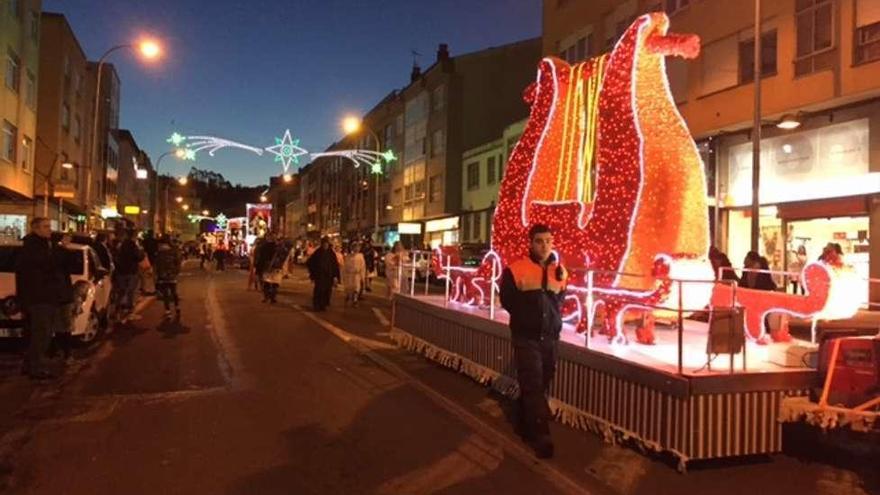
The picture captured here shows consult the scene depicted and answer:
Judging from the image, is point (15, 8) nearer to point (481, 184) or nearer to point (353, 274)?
point (353, 274)

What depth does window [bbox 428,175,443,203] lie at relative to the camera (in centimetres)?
4591

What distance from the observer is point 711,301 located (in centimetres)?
736

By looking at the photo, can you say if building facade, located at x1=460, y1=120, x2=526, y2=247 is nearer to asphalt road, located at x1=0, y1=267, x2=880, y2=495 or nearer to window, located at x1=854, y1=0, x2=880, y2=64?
window, located at x1=854, y1=0, x2=880, y2=64

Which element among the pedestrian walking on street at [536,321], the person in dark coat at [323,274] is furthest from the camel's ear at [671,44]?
the person in dark coat at [323,274]

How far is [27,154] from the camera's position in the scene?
31781mm

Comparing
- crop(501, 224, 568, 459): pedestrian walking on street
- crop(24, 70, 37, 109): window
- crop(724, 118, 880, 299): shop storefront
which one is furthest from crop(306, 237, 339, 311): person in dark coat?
crop(24, 70, 37, 109): window

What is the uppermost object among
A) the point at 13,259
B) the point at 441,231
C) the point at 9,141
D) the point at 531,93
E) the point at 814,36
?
the point at 814,36

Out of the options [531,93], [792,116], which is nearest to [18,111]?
[531,93]

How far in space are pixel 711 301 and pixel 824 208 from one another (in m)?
12.9

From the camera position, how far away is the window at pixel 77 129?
40.8m

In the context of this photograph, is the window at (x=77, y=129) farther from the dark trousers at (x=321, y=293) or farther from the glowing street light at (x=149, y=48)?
the dark trousers at (x=321, y=293)

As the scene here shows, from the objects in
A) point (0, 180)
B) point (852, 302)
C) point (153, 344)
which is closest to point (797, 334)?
point (852, 302)

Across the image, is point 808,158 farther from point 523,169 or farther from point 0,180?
point 0,180

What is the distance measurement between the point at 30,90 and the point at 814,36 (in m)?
28.7
